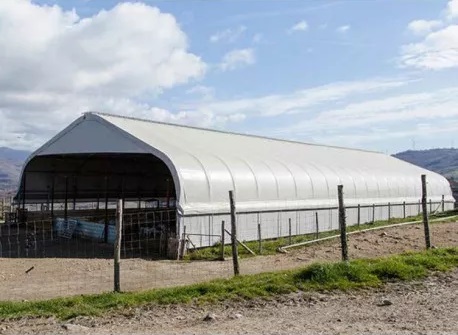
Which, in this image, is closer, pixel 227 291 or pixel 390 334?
pixel 390 334

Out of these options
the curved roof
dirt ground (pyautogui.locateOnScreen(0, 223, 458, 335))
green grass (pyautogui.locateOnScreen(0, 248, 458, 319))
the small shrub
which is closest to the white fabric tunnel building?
the curved roof

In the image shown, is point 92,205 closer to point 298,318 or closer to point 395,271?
point 395,271

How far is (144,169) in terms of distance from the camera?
38.9m

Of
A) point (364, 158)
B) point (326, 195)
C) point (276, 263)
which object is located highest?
point (364, 158)

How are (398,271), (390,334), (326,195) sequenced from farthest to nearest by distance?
1. (326,195)
2. (398,271)
3. (390,334)

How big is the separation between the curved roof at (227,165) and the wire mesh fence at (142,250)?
797 millimetres

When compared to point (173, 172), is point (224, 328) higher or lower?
lower

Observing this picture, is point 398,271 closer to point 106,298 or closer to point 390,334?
point 390,334

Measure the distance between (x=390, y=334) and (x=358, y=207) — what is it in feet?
83.1

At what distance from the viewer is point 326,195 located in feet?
104

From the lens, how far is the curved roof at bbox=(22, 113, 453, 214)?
23734 millimetres

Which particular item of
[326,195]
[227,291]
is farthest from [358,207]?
[227,291]

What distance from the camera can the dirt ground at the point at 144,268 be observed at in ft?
47.2

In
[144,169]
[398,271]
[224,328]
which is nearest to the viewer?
[224,328]
